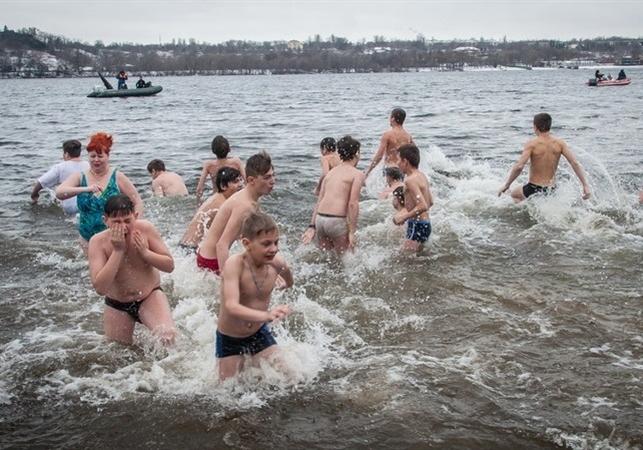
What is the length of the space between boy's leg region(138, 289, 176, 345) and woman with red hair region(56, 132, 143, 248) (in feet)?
4.19

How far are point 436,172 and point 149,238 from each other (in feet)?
38.0

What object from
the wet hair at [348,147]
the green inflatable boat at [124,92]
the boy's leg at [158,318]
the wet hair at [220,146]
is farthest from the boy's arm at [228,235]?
the green inflatable boat at [124,92]

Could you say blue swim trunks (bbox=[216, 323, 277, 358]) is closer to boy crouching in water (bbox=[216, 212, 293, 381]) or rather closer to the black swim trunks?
boy crouching in water (bbox=[216, 212, 293, 381])

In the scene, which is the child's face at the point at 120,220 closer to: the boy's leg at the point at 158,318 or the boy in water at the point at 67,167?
the boy's leg at the point at 158,318

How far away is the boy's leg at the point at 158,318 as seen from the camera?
553 centimetres

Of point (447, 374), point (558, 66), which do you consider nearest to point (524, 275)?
point (447, 374)

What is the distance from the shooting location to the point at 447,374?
533 centimetres

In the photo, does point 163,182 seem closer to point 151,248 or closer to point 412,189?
point 412,189

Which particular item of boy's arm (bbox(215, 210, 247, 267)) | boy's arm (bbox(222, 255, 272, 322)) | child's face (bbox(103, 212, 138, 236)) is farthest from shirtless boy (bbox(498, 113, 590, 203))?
child's face (bbox(103, 212, 138, 236))

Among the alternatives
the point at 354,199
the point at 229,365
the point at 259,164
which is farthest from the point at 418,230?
the point at 229,365

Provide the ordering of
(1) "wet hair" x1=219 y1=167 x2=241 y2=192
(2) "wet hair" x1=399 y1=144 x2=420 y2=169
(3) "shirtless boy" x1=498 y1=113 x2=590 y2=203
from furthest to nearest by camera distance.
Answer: (3) "shirtless boy" x1=498 y1=113 x2=590 y2=203
(2) "wet hair" x1=399 y1=144 x2=420 y2=169
(1) "wet hair" x1=219 y1=167 x2=241 y2=192

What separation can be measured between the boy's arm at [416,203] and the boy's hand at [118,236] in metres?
3.96

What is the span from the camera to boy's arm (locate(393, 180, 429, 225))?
8016 millimetres

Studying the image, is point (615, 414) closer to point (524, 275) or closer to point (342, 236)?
point (524, 275)
